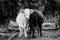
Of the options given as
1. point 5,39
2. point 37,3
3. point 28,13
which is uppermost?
point 37,3

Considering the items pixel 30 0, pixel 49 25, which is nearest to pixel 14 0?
pixel 30 0

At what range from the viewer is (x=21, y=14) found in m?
5.60

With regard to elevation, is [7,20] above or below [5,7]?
below

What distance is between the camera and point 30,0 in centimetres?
966

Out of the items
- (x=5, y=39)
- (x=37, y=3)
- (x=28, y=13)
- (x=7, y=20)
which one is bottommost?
(x=5, y=39)

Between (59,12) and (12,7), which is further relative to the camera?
(59,12)

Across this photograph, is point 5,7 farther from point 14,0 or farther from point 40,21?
point 40,21

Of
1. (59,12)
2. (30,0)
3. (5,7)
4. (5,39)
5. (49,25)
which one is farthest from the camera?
(59,12)

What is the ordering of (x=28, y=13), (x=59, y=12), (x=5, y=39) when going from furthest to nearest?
(x=59, y=12) → (x=5, y=39) → (x=28, y=13)

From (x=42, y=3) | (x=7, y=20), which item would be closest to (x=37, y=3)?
(x=42, y=3)

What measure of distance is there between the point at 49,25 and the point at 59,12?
300 cm

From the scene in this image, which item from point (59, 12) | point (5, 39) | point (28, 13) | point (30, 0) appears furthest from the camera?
point (59, 12)

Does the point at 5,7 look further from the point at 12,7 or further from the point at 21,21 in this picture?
the point at 21,21

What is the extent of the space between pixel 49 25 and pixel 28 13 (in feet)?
8.49
